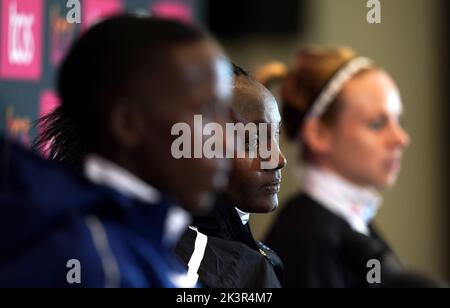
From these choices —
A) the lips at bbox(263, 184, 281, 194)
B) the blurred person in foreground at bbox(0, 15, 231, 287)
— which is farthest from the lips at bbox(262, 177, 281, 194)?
the blurred person in foreground at bbox(0, 15, 231, 287)

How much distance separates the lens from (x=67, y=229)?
2.45ft

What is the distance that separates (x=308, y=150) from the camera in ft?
6.37

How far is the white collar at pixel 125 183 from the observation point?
2.57ft

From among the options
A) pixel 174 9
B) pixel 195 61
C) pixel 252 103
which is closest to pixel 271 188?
pixel 252 103

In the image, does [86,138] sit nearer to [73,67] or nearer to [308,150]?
[73,67]

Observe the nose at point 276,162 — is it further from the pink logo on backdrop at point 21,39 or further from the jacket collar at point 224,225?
the pink logo on backdrop at point 21,39

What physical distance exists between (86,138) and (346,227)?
101cm

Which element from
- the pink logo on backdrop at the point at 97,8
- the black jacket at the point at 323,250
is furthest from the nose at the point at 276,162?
the pink logo on backdrop at the point at 97,8

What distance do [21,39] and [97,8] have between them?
266 mm

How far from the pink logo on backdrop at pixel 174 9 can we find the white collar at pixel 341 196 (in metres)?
0.65

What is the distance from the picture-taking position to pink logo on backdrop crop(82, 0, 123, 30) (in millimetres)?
2143

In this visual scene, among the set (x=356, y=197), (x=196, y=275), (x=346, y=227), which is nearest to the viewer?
(x=196, y=275)

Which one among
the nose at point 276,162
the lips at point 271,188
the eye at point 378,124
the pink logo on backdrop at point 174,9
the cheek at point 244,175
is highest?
the pink logo on backdrop at point 174,9
